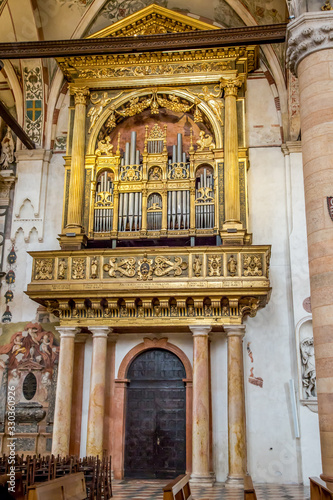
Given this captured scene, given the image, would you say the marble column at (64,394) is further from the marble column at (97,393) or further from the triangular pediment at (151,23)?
the triangular pediment at (151,23)

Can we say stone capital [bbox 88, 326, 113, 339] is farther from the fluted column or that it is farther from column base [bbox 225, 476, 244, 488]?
column base [bbox 225, 476, 244, 488]

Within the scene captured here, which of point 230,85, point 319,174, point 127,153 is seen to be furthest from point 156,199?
point 319,174

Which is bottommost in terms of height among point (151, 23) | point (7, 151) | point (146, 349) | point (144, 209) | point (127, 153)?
point (146, 349)

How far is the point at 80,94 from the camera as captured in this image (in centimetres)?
1648

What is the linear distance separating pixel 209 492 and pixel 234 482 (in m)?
1.00

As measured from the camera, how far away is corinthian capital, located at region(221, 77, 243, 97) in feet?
52.4

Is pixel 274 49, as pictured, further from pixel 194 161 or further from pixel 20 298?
pixel 20 298

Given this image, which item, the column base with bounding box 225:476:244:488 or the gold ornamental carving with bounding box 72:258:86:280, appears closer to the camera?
the column base with bounding box 225:476:244:488

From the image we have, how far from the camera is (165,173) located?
52.6 feet

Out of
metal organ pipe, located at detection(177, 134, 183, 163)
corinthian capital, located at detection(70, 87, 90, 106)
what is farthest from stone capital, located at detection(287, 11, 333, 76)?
corinthian capital, located at detection(70, 87, 90, 106)

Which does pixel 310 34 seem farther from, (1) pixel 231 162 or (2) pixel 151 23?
(2) pixel 151 23

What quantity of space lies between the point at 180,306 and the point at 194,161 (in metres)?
4.36

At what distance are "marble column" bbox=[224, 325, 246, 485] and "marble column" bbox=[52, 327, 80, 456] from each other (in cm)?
388

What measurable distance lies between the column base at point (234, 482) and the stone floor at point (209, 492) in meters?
0.14
